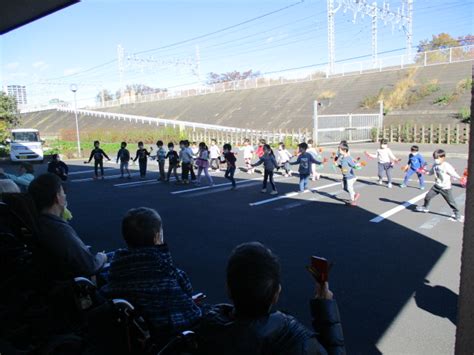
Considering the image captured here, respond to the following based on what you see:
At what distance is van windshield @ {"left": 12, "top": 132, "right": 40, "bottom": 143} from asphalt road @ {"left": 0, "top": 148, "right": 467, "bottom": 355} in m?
13.2

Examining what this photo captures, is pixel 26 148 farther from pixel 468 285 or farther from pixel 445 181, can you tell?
pixel 468 285

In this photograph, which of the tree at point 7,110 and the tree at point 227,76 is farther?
the tree at point 227,76

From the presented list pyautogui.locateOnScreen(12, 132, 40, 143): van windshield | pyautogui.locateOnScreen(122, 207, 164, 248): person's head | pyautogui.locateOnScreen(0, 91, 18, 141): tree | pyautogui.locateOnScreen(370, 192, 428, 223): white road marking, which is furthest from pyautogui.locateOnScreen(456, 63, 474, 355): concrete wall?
pyautogui.locateOnScreen(0, 91, 18, 141): tree

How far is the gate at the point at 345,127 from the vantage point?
26359 millimetres

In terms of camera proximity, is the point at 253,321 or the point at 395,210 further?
the point at 395,210

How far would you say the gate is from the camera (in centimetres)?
2636

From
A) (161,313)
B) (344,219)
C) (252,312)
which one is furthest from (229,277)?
(344,219)

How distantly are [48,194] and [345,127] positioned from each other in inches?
1011

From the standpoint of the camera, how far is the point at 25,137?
2589 centimetres

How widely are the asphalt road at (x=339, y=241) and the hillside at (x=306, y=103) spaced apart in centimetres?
1905

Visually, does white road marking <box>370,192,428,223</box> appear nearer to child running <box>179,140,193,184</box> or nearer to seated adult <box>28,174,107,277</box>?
seated adult <box>28,174,107,277</box>

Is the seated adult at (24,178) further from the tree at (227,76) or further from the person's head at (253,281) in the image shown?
the tree at (227,76)

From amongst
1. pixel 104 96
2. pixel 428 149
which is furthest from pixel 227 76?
pixel 428 149

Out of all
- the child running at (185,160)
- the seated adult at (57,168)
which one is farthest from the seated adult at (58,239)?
the child running at (185,160)
